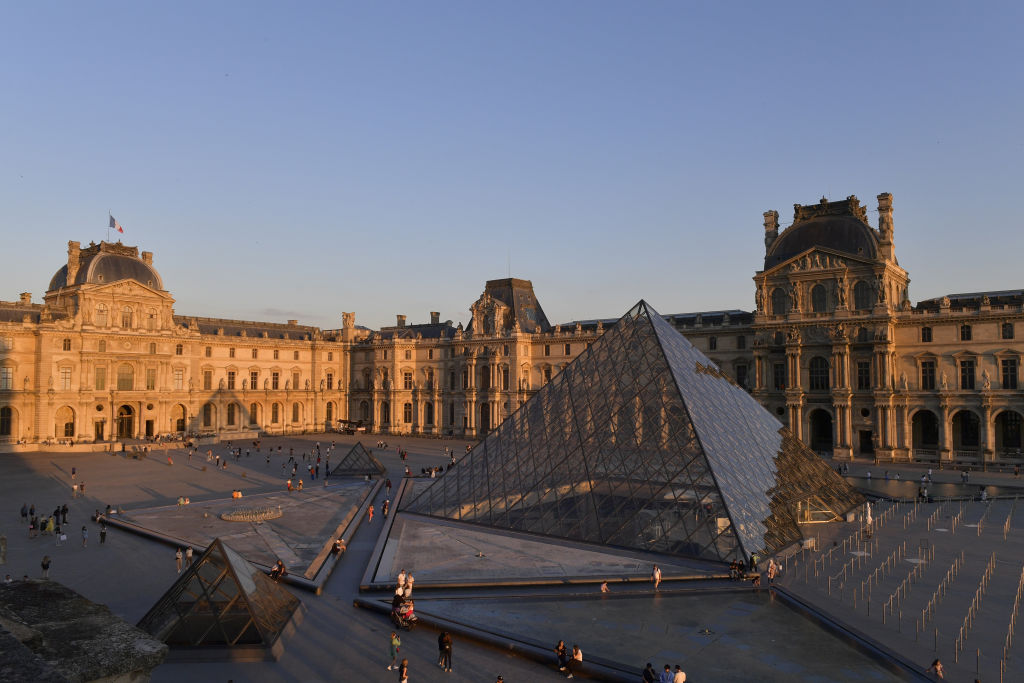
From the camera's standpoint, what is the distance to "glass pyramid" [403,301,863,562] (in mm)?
19750

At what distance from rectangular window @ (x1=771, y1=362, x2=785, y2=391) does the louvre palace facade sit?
8 cm

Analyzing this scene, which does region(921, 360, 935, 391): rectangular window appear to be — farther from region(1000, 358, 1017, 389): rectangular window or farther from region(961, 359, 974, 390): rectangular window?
region(1000, 358, 1017, 389): rectangular window

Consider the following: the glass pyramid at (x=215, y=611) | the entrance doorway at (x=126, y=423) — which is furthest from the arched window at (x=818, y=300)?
the entrance doorway at (x=126, y=423)

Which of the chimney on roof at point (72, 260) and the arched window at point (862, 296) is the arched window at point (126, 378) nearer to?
the chimney on roof at point (72, 260)

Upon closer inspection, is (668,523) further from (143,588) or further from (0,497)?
(0,497)

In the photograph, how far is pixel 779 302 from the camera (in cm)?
4625

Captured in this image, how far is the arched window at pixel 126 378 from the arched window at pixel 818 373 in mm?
48855

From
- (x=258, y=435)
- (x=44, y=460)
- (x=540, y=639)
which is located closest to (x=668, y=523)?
(x=540, y=639)

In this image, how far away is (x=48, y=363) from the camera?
46.7 meters

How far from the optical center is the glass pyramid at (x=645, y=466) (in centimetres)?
1975

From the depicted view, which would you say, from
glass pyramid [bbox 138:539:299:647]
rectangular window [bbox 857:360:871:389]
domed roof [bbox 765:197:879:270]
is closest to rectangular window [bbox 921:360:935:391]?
rectangular window [bbox 857:360:871:389]

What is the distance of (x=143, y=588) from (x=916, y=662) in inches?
655

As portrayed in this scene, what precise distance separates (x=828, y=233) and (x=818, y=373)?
914cm

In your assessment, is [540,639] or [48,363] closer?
[540,639]
